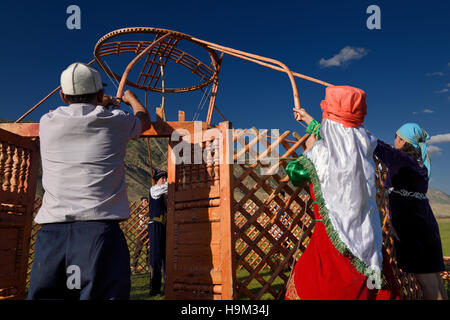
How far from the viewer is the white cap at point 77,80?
1.18m

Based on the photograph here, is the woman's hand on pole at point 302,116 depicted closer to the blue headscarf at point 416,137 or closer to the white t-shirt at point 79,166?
the blue headscarf at point 416,137

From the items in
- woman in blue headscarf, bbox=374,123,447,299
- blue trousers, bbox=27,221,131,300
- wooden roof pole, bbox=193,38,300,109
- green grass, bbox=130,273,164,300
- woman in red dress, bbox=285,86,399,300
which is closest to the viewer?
blue trousers, bbox=27,221,131,300

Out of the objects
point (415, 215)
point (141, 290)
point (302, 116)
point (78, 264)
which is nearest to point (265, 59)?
point (302, 116)

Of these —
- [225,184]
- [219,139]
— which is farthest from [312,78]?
[225,184]

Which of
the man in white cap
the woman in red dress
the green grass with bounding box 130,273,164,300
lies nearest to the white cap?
the man in white cap

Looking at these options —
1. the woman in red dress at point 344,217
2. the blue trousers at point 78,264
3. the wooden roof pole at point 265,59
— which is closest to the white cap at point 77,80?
the blue trousers at point 78,264

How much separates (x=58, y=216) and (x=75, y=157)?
0.20 meters

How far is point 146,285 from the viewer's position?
4086 mm

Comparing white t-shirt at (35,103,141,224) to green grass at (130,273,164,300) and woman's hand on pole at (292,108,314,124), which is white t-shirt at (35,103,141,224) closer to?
woman's hand on pole at (292,108,314,124)

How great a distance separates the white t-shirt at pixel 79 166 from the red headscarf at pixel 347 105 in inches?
38.5

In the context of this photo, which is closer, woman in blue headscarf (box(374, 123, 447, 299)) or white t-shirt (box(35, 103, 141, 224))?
white t-shirt (box(35, 103, 141, 224))

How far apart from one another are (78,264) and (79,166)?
317mm

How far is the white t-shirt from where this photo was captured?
3.57 ft
